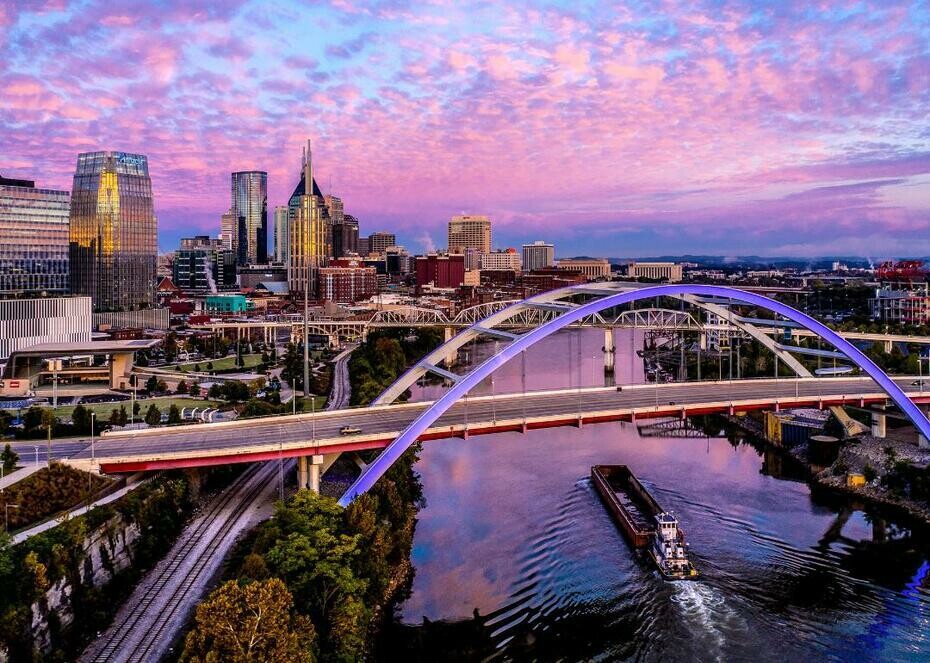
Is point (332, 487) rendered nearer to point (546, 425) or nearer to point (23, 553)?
point (546, 425)

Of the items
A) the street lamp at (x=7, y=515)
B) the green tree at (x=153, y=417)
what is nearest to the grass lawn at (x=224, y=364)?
the green tree at (x=153, y=417)

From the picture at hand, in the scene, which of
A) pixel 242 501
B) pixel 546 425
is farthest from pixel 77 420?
pixel 546 425

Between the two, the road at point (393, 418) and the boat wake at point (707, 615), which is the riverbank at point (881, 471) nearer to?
the road at point (393, 418)

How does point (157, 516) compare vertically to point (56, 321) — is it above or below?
below

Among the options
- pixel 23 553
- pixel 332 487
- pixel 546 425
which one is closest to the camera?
pixel 23 553

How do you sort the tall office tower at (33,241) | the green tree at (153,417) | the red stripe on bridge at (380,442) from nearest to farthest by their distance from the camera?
the red stripe on bridge at (380,442) → the green tree at (153,417) → the tall office tower at (33,241)

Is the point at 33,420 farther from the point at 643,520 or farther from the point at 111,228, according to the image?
the point at 111,228
